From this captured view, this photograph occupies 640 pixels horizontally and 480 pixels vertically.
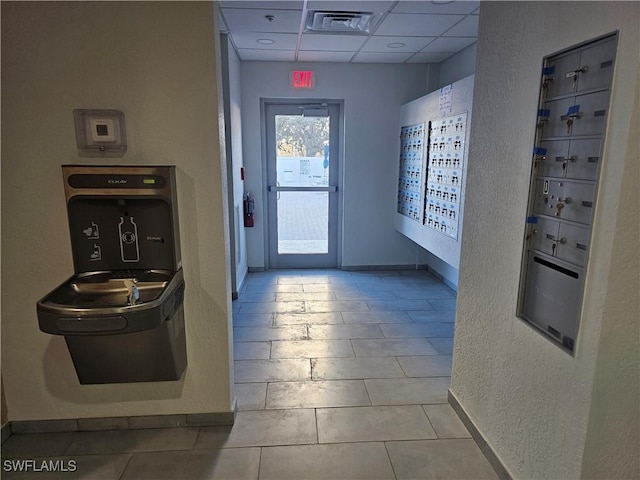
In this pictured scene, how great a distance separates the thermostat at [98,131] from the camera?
2023 millimetres

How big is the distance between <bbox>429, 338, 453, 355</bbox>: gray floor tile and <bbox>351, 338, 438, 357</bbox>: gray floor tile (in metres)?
0.04

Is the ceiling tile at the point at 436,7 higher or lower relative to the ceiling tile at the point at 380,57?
lower

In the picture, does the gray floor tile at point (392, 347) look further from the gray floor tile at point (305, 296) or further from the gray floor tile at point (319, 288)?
the gray floor tile at point (319, 288)

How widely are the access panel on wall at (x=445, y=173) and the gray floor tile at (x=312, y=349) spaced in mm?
1410

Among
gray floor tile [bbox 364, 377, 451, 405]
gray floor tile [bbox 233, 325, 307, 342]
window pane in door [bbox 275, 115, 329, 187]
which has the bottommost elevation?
gray floor tile [bbox 364, 377, 451, 405]

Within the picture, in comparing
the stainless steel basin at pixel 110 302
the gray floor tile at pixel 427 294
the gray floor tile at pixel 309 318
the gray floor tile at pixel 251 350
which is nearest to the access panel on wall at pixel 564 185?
the stainless steel basin at pixel 110 302

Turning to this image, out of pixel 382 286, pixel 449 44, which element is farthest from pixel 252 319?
pixel 449 44

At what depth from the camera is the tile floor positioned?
2.09 metres

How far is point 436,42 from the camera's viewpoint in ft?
13.5

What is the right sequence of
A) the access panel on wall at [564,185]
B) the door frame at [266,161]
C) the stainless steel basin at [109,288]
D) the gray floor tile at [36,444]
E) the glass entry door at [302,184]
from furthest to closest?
the glass entry door at [302,184], the door frame at [266,161], the gray floor tile at [36,444], the stainless steel basin at [109,288], the access panel on wall at [564,185]

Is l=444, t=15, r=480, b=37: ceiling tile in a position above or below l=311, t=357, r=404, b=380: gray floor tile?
above

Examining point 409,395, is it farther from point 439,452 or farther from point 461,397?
point 439,452

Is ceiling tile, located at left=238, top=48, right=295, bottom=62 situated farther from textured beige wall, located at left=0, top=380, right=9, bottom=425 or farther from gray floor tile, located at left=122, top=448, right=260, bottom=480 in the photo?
gray floor tile, located at left=122, top=448, right=260, bottom=480

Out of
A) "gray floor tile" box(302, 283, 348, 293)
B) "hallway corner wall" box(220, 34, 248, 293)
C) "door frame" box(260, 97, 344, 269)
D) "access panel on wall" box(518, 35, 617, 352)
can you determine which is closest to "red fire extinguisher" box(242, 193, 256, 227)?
"hallway corner wall" box(220, 34, 248, 293)
